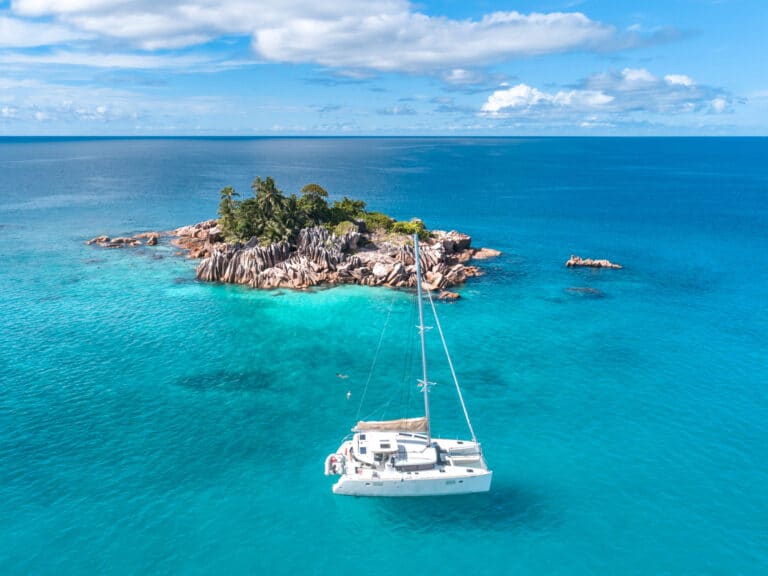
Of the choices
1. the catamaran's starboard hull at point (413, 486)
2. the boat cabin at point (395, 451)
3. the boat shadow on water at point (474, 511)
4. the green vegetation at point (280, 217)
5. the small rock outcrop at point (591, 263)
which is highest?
the green vegetation at point (280, 217)

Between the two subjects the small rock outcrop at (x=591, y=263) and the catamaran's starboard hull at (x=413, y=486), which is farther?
the small rock outcrop at (x=591, y=263)

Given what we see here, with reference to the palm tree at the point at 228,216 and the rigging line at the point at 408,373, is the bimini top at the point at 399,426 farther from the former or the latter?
the palm tree at the point at 228,216

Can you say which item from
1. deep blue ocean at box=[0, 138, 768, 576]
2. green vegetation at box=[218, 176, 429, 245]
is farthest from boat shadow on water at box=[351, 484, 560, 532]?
green vegetation at box=[218, 176, 429, 245]

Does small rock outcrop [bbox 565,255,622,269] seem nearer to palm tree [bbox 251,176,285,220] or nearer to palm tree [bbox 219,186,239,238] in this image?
palm tree [bbox 251,176,285,220]

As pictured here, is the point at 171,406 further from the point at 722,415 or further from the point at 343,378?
the point at 722,415

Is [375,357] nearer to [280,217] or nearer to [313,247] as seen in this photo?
[313,247]

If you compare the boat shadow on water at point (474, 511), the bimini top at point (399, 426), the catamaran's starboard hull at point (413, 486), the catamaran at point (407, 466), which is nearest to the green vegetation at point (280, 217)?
the bimini top at point (399, 426)
